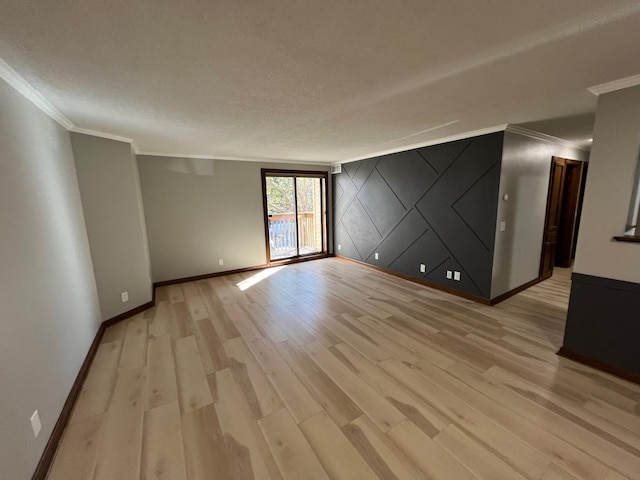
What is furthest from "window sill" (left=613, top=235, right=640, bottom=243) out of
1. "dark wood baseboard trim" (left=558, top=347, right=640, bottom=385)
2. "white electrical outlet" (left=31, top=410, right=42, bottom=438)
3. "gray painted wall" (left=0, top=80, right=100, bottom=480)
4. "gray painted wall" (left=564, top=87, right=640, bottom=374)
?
"white electrical outlet" (left=31, top=410, right=42, bottom=438)

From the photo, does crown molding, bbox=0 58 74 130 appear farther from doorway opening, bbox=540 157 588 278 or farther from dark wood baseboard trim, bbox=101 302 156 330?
doorway opening, bbox=540 157 588 278

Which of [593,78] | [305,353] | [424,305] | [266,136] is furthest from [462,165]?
[305,353]

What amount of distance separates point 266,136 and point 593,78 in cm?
303

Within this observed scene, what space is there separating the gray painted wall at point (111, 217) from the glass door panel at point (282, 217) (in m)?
2.55

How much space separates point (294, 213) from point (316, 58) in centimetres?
448

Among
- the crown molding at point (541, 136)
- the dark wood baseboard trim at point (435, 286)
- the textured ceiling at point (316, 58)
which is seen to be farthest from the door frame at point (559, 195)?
the dark wood baseboard trim at point (435, 286)

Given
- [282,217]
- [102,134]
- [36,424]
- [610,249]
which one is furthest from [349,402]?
[282,217]

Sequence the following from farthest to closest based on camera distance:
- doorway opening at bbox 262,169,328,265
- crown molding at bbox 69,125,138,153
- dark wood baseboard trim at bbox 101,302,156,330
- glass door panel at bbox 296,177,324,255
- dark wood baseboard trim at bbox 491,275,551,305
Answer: glass door panel at bbox 296,177,324,255 → doorway opening at bbox 262,169,328,265 → dark wood baseboard trim at bbox 491,275,551,305 → dark wood baseboard trim at bbox 101,302,156,330 → crown molding at bbox 69,125,138,153

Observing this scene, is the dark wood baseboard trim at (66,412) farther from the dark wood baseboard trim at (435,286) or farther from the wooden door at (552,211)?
the wooden door at (552,211)

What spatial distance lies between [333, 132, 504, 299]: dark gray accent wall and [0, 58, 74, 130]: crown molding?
4275 mm

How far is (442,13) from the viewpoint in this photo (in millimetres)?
1118

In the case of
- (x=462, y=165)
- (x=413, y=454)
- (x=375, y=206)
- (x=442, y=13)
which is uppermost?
(x=442, y=13)

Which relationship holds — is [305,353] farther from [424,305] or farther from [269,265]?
[269,265]

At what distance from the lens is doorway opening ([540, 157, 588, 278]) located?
397 centimetres
